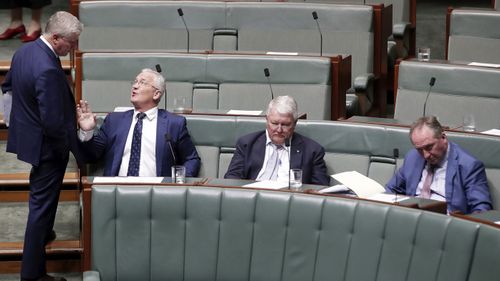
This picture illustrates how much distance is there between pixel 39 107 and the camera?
2.41 m

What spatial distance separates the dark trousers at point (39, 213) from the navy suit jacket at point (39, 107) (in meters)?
0.03

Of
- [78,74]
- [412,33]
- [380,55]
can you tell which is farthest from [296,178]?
[412,33]

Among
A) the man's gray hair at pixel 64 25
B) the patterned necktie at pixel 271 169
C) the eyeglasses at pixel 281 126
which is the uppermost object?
the man's gray hair at pixel 64 25

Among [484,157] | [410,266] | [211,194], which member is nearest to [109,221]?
[211,194]

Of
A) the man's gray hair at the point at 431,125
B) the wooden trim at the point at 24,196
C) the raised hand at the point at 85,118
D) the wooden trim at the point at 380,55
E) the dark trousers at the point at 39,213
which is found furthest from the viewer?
the wooden trim at the point at 380,55

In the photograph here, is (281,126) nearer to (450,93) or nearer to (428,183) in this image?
(428,183)

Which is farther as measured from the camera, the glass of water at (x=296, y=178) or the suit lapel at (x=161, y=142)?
the suit lapel at (x=161, y=142)

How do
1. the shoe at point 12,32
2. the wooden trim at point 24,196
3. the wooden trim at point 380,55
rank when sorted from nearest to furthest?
the wooden trim at point 24,196 → the wooden trim at point 380,55 → the shoe at point 12,32

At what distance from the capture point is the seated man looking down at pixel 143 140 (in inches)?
102

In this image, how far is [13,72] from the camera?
97.8 inches

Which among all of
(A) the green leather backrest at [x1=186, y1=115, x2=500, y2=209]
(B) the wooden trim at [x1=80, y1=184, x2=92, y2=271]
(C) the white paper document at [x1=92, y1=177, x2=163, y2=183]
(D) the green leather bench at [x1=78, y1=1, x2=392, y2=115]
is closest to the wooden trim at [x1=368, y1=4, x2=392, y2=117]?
(D) the green leather bench at [x1=78, y1=1, x2=392, y2=115]

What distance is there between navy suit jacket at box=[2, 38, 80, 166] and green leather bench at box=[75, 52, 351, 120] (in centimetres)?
57

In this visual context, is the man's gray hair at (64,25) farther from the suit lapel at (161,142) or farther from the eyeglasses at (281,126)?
the eyeglasses at (281,126)

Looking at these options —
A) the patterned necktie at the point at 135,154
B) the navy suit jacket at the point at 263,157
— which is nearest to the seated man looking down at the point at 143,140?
the patterned necktie at the point at 135,154
